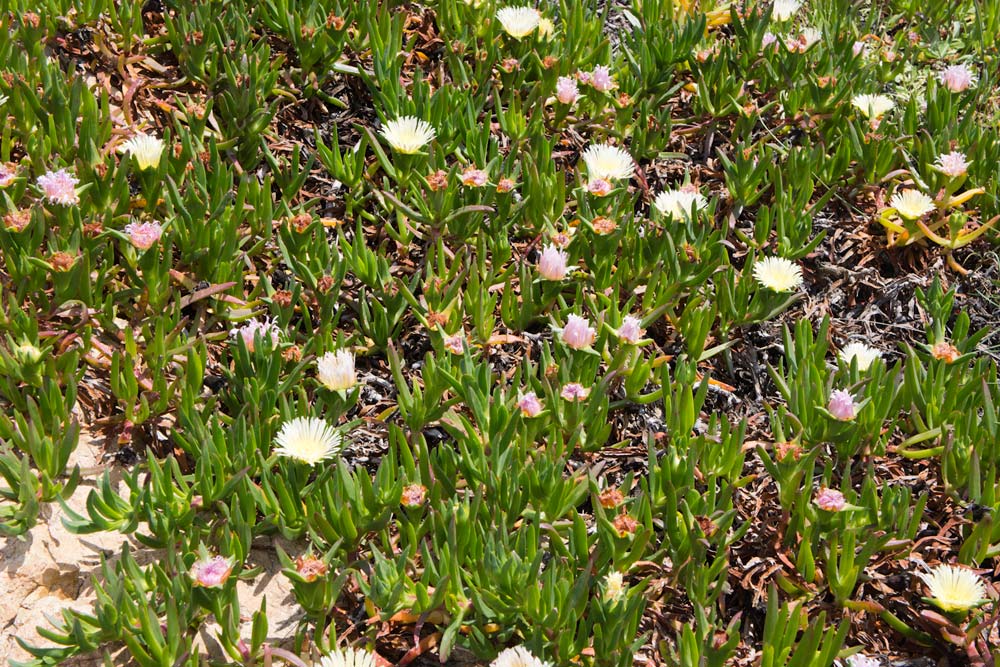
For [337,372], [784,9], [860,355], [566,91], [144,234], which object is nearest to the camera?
[337,372]

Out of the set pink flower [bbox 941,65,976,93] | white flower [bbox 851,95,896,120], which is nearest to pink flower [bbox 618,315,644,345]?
white flower [bbox 851,95,896,120]

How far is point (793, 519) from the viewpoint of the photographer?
80.0 inches

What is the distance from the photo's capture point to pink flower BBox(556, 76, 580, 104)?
2.78 m

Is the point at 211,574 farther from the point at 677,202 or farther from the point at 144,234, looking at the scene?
the point at 677,202

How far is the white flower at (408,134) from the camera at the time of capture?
2.55 m

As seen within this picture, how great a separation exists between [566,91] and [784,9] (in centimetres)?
88

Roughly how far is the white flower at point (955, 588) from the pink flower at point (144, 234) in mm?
1673

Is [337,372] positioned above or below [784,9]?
below

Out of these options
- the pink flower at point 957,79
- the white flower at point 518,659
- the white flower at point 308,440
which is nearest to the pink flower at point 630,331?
the white flower at point 308,440

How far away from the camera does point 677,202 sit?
101 inches

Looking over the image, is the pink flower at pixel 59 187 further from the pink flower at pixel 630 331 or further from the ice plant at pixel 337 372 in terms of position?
the pink flower at pixel 630 331

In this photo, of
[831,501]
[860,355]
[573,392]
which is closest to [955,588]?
[831,501]

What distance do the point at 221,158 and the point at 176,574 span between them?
4.02 feet

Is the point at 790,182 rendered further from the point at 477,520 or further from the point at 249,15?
the point at 249,15
